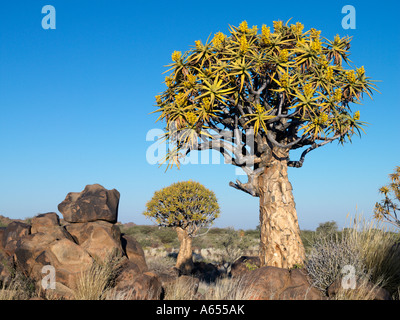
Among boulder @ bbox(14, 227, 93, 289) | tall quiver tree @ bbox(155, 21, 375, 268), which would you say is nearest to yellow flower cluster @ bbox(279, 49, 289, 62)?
tall quiver tree @ bbox(155, 21, 375, 268)

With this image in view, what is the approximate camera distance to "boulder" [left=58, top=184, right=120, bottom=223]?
13531mm

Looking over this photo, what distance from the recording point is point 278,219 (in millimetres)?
11180

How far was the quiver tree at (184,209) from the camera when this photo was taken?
21453 mm

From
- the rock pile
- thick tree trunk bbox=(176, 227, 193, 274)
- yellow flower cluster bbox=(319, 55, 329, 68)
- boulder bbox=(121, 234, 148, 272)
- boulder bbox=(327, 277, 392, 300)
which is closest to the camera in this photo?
boulder bbox=(327, 277, 392, 300)

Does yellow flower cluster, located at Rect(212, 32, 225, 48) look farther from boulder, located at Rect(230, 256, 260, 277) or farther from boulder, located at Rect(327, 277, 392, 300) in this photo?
boulder, located at Rect(327, 277, 392, 300)

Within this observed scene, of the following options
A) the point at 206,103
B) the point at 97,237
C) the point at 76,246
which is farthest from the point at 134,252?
the point at 206,103

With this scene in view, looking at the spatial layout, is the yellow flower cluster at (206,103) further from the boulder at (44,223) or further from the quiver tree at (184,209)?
the quiver tree at (184,209)

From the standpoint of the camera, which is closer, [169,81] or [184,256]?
[169,81]

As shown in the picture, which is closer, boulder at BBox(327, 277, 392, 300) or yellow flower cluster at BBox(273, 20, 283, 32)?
boulder at BBox(327, 277, 392, 300)

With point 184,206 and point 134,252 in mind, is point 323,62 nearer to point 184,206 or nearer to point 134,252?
point 134,252

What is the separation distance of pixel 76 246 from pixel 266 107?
7.70 m

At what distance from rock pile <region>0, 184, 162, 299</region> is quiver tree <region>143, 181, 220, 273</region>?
7113 mm
